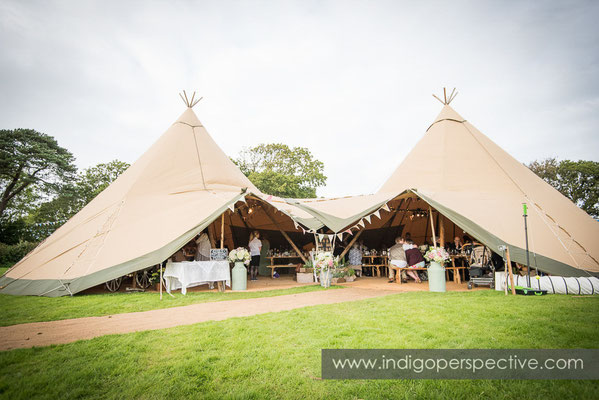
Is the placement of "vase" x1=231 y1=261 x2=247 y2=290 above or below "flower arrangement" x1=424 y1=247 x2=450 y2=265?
below

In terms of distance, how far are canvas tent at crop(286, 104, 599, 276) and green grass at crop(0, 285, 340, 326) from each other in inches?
154

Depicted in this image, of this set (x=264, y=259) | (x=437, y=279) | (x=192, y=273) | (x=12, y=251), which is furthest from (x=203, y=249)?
(x=12, y=251)

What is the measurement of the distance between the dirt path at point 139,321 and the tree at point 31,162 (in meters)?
19.9

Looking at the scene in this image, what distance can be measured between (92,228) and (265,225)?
244 inches

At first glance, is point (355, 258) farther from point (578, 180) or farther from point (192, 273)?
point (578, 180)

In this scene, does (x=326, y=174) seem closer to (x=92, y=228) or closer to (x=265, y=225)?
(x=265, y=225)

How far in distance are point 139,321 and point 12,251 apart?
17.9m

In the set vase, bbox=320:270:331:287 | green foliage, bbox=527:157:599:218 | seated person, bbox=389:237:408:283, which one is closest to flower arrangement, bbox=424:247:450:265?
seated person, bbox=389:237:408:283

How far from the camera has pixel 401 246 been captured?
9.10 meters

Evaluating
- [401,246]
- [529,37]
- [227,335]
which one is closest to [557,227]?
[401,246]

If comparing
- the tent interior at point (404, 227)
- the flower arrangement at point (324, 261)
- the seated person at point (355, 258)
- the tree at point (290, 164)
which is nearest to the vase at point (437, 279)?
the flower arrangement at point (324, 261)

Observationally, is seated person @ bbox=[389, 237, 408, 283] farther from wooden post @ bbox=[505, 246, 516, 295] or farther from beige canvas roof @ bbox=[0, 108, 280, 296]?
beige canvas roof @ bbox=[0, 108, 280, 296]

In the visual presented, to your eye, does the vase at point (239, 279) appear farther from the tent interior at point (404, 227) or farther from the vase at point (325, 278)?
the tent interior at point (404, 227)

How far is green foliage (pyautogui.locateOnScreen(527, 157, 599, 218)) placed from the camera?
2439cm
